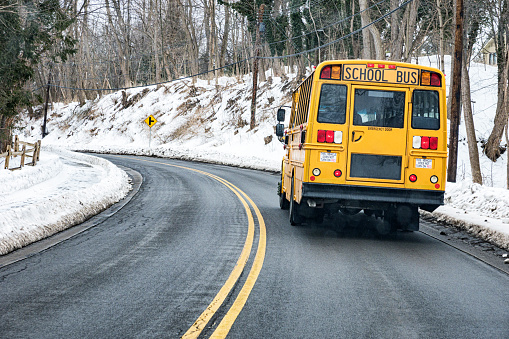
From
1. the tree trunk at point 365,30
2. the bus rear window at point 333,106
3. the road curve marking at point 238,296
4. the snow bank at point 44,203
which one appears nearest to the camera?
the road curve marking at point 238,296

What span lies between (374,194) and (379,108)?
1.49 m

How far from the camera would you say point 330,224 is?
10672mm

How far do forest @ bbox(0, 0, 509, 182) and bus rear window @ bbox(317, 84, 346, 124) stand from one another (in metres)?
10.7

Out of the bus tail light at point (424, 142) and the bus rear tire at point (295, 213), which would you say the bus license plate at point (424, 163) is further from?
the bus rear tire at point (295, 213)

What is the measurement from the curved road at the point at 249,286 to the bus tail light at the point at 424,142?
5.64ft

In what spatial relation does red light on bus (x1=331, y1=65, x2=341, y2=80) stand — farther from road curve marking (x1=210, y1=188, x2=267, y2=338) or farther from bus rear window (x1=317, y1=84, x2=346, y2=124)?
road curve marking (x1=210, y1=188, x2=267, y2=338)

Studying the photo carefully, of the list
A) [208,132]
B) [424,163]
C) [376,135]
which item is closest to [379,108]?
[376,135]

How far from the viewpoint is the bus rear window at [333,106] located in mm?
8711

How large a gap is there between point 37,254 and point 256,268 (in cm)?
322

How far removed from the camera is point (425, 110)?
8672 mm

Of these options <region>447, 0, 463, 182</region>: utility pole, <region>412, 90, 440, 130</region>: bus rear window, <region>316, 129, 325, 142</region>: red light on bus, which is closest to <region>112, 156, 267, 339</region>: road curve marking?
<region>316, 129, 325, 142</region>: red light on bus

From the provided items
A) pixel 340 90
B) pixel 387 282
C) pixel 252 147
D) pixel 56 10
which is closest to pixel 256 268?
pixel 387 282

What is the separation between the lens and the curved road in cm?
441

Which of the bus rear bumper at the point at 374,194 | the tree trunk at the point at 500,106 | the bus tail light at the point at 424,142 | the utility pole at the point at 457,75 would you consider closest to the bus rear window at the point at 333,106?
the bus rear bumper at the point at 374,194
